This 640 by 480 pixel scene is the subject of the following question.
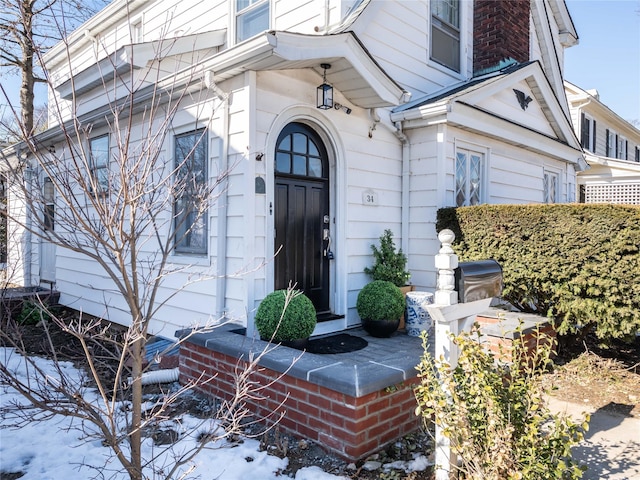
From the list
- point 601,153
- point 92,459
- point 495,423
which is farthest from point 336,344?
point 601,153

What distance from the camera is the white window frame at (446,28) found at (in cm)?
754

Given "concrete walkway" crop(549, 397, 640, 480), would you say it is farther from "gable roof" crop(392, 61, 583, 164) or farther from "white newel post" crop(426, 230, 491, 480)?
"gable roof" crop(392, 61, 583, 164)

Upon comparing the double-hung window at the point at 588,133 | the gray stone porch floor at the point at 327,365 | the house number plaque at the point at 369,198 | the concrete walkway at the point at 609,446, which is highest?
the double-hung window at the point at 588,133

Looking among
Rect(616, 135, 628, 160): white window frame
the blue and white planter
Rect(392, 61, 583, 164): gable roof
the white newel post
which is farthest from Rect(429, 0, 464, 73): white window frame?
Rect(616, 135, 628, 160): white window frame

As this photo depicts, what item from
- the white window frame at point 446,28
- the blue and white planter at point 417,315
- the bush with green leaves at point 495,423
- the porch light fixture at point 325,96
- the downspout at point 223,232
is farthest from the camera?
the white window frame at point 446,28

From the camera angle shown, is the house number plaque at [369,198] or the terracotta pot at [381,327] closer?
the terracotta pot at [381,327]

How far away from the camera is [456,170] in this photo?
Answer: 21.8ft

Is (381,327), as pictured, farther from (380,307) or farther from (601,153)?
(601,153)

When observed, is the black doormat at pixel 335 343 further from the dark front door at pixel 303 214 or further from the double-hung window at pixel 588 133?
the double-hung window at pixel 588 133

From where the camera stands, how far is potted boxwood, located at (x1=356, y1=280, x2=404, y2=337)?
5.40 metres

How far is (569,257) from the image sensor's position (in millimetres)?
4684

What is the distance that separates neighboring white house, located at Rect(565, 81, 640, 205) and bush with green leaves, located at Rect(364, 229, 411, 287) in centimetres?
922

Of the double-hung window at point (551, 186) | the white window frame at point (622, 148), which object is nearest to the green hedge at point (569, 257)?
the double-hung window at point (551, 186)

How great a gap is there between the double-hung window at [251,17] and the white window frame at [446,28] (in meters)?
2.83
